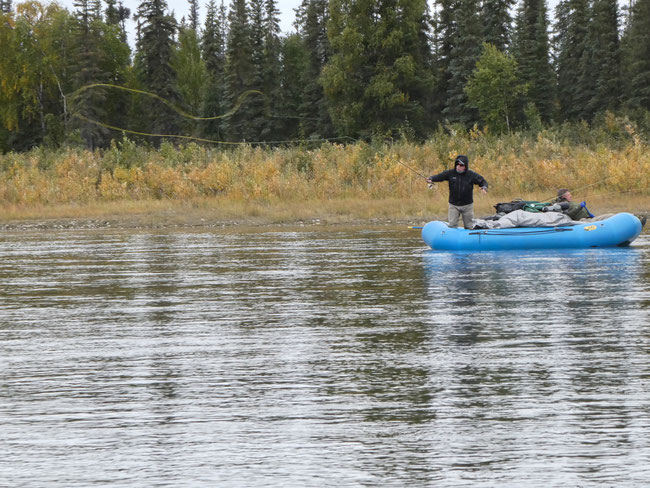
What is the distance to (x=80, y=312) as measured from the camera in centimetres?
1097

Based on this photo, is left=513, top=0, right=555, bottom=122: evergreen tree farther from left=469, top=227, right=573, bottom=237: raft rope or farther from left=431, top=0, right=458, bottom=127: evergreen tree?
left=469, top=227, right=573, bottom=237: raft rope

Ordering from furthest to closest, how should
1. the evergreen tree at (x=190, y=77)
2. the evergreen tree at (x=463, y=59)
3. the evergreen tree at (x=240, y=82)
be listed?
the evergreen tree at (x=190, y=77) < the evergreen tree at (x=240, y=82) < the evergreen tree at (x=463, y=59)

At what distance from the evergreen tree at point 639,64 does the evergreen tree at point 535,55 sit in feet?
18.8

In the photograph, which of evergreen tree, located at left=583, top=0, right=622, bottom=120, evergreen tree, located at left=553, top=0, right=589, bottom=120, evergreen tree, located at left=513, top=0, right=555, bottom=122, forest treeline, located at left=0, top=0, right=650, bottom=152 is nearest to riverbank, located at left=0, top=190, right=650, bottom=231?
forest treeline, located at left=0, top=0, right=650, bottom=152

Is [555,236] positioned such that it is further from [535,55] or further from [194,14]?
[194,14]

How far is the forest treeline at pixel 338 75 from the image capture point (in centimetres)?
6600

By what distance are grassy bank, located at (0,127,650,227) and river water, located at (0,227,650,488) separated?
14.2 metres

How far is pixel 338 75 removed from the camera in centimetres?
6594

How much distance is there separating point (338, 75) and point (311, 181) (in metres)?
35.7

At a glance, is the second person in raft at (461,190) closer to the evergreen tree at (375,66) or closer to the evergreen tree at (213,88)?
the evergreen tree at (375,66)

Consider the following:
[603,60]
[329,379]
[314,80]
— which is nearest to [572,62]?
[603,60]

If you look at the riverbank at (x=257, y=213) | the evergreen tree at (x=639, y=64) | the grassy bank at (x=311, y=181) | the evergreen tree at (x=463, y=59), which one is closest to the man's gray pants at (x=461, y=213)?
the riverbank at (x=257, y=213)

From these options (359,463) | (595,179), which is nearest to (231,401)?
(359,463)

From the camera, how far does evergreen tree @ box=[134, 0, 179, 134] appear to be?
78.3 metres
